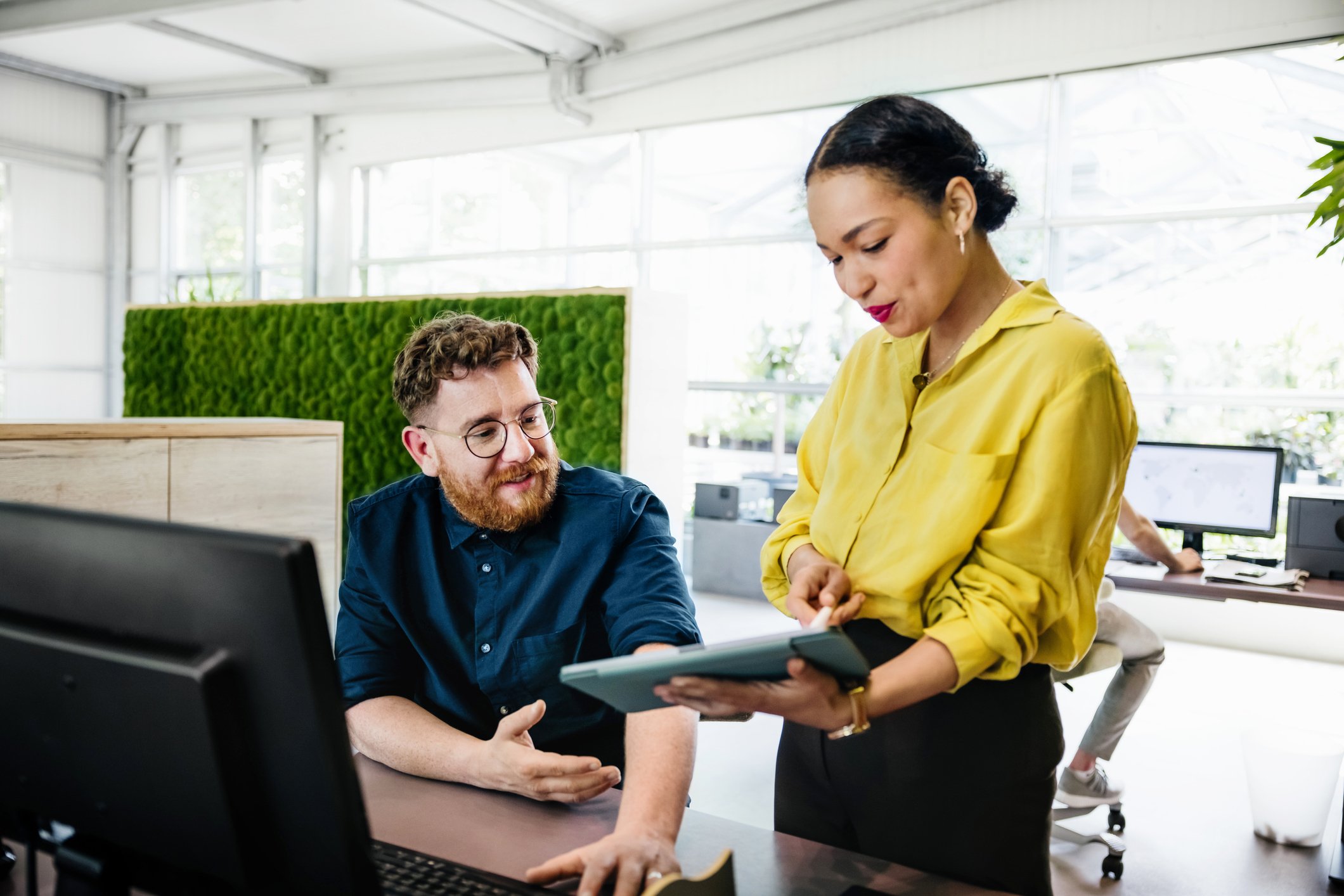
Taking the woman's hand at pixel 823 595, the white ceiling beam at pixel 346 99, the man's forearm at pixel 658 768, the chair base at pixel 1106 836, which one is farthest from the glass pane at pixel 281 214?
the woman's hand at pixel 823 595

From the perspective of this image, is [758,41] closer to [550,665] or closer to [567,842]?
[550,665]

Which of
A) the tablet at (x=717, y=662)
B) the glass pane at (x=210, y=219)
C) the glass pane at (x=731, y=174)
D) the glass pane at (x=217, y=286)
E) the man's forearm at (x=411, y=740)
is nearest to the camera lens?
the tablet at (x=717, y=662)

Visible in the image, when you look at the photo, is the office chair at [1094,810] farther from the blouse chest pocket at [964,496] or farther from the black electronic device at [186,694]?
the black electronic device at [186,694]

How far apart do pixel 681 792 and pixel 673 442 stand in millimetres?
3862

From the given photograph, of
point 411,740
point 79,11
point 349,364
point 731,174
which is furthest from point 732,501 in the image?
point 411,740

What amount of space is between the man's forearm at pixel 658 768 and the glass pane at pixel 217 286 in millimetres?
9728

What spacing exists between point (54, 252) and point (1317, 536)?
35.4ft

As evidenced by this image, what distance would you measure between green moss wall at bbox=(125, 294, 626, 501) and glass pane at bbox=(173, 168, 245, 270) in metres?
3.31

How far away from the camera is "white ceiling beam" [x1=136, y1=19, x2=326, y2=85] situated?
8258 millimetres

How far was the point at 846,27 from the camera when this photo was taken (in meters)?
6.52

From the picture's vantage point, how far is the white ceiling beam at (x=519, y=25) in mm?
6848

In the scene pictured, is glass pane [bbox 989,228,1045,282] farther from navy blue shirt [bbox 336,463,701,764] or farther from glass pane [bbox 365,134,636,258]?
navy blue shirt [bbox 336,463,701,764]

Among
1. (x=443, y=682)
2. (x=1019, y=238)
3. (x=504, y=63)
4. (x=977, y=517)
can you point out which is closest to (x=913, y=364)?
(x=977, y=517)

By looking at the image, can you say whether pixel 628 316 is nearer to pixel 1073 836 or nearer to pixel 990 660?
pixel 1073 836
